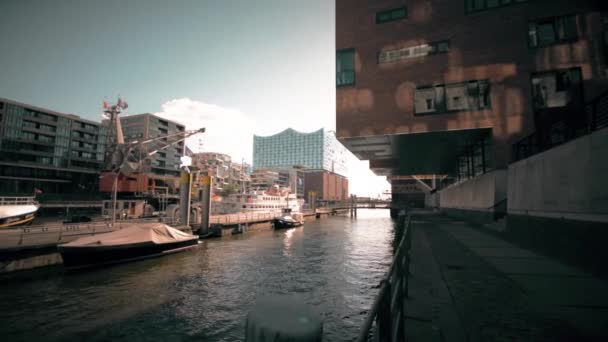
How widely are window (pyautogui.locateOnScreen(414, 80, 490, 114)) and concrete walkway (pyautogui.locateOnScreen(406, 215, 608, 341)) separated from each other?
15.6 m

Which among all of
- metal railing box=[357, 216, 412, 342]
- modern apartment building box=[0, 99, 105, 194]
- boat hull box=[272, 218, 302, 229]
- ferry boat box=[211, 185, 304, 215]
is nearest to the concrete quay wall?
metal railing box=[357, 216, 412, 342]

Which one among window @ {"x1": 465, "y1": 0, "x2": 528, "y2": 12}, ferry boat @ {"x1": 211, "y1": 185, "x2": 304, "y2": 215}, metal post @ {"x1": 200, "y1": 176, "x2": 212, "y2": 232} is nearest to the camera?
window @ {"x1": 465, "y1": 0, "x2": 528, "y2": 12}

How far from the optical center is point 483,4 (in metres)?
22.2

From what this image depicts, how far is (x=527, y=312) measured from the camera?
16.9 ft

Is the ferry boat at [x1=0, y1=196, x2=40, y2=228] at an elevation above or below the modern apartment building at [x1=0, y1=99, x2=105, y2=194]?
below

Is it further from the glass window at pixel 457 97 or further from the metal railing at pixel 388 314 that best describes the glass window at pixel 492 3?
the metal railing at pixel 388 314

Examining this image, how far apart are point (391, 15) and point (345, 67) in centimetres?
614

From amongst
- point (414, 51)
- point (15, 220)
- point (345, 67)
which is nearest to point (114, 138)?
point (15, 220)

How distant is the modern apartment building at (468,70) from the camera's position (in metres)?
19.8

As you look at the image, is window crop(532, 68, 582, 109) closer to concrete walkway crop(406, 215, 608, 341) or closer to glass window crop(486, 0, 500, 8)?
glass window crop(486, 0, 500, 8)

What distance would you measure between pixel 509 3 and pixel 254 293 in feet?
93.6

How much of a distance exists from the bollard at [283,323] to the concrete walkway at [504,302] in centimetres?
326

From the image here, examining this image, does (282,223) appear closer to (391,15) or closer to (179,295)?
(179,295)

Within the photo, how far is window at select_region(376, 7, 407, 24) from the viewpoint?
2461cm
